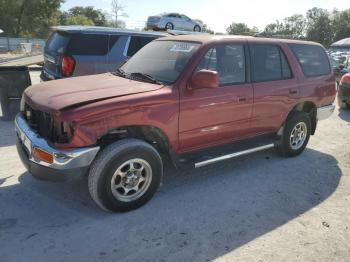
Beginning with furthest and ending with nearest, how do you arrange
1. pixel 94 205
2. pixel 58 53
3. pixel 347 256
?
pixel 58 53 < pixel 94 205 < pixel 347 256

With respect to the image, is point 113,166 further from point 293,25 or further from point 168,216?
point 293,25

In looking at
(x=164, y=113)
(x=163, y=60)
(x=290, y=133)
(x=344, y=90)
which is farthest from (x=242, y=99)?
(x=344, y=90)

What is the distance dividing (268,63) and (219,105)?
4.09 ft

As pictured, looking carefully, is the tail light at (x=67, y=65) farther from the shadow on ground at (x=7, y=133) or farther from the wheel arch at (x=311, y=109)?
the wheel arch at (x=311, y=109)

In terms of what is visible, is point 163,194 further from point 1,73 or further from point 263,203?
point 1,73

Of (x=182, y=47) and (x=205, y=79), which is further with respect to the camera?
(x=182, y=47)

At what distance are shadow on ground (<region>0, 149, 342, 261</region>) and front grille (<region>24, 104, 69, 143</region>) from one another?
0.81 m

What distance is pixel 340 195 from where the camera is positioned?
4.68 metres

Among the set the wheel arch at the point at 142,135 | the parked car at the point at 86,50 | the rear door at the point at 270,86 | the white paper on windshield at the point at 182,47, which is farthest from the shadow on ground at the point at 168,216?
the parked car at the point at 86,50

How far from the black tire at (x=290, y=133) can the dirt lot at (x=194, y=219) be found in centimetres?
49

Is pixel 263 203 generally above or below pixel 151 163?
below

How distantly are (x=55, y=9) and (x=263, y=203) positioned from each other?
57.3 meters

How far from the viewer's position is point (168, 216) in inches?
154

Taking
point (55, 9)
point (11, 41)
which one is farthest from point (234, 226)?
point (55, 9)
